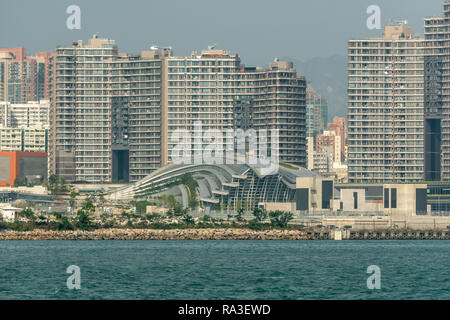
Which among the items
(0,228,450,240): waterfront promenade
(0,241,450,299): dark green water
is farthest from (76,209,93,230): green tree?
(0,241,450,299): dark green water

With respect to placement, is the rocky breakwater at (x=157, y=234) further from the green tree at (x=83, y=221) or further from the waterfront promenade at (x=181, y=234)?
the green tree at (x=83, y=221)

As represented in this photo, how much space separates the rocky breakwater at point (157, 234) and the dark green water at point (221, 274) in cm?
4879

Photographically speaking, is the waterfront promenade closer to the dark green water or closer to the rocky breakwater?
the rocky breakwater

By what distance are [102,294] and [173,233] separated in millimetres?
124470

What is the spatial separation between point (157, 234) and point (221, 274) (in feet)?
337

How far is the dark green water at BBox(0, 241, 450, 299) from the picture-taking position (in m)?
71.6

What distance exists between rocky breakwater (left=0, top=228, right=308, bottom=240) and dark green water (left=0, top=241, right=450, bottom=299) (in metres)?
48.8

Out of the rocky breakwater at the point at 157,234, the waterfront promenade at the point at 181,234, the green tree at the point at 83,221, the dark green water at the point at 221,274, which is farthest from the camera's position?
the green tree at the point at 83,221

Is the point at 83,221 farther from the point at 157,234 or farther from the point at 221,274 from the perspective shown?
the point at 221,274

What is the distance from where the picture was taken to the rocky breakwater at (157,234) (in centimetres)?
18712

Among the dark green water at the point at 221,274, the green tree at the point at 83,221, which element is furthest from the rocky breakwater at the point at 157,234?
the dark green water at the point at 221,274

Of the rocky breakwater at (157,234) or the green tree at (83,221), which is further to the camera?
the green tree at (83,221)
